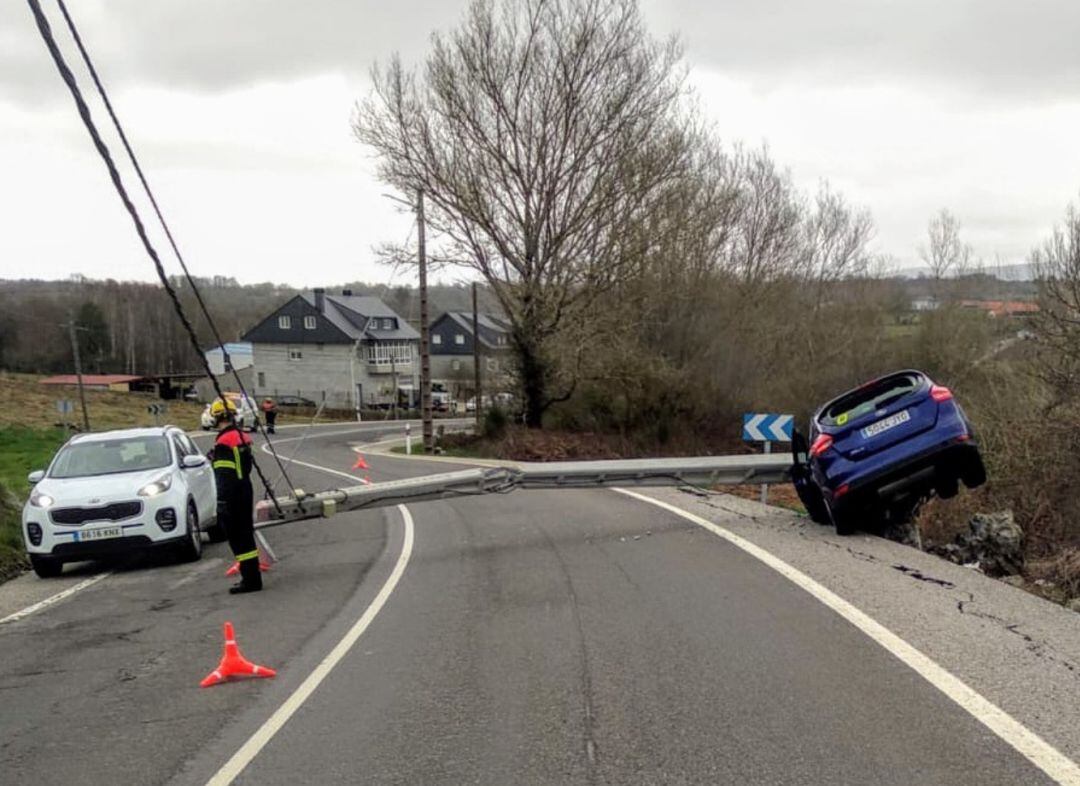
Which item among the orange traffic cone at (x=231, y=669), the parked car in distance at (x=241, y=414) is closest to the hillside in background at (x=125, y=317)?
the parked car in distance at (x=241, y=414)

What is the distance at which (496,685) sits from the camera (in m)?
5.49

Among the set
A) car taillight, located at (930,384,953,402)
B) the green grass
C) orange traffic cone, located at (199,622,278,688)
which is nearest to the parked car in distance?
the green grass

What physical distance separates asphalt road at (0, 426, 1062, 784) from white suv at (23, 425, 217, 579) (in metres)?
0.63

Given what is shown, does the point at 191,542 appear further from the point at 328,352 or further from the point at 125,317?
the point at 125,317

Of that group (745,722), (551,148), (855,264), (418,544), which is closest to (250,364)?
(855,264)

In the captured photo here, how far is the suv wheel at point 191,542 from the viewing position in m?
10.8

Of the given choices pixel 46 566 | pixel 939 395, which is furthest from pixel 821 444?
pixel 46 566

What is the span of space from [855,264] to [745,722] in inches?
1841

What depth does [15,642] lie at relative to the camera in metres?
7.31

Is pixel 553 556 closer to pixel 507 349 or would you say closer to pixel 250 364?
pixel 507 349

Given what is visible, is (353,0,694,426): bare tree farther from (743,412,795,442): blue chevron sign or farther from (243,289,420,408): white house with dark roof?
(243,289,420,408): white house with dark roof

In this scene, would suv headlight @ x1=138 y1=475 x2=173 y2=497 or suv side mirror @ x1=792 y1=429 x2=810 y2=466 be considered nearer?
suv headlight @ x1=138 y1=475 x2=173 y2=497

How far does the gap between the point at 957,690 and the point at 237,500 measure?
20.2 ft

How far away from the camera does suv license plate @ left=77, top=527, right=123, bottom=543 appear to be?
10086 millimetres
